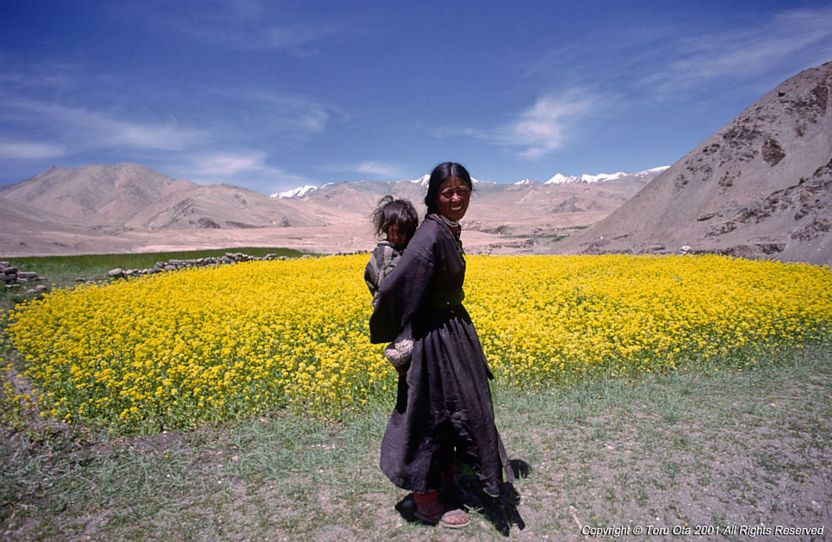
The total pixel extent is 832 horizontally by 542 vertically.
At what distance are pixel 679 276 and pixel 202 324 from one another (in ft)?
34.6

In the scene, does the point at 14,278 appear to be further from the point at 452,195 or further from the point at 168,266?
the point at 452,195

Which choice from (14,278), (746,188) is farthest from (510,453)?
(746,188)

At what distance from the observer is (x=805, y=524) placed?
9.88 ft

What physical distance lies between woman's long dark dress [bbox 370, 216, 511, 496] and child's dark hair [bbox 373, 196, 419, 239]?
0.72 ft

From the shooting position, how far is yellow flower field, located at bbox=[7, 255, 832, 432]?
5.14 meters

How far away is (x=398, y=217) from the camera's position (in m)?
3.06

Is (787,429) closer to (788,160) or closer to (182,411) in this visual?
(182,411)

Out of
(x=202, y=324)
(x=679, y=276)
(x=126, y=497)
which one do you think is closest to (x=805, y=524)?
(x=126, y=497)

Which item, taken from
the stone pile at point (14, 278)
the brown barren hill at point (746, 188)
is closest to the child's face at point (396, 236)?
the stone pile at point (14, 278)

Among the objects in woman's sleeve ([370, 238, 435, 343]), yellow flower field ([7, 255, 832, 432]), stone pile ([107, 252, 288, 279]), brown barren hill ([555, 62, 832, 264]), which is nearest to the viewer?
woman's sleeve ([370, 238, 435, 343])

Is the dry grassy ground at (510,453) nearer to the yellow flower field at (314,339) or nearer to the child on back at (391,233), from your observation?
the yellow flower field at (314,339)

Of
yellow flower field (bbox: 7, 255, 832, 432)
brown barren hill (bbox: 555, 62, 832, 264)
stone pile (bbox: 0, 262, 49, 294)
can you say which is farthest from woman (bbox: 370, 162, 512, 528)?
brown barren hill (bbox: 555, 62, 832, 264)

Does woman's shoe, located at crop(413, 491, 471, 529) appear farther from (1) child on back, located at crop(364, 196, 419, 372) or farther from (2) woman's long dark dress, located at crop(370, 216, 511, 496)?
(1) child on back, located at crop(364, 196, 419, 372)

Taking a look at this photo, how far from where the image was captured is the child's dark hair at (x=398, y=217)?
3.06m
